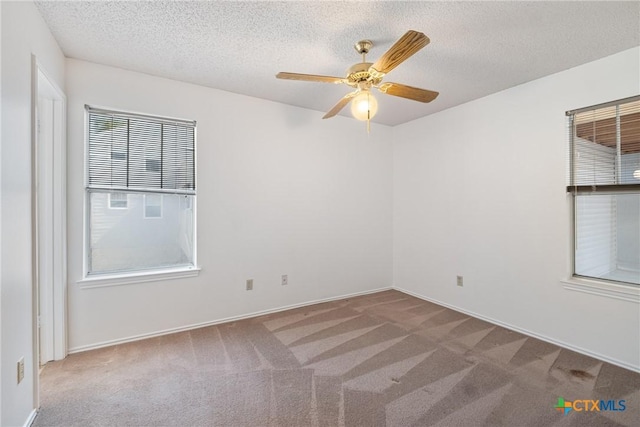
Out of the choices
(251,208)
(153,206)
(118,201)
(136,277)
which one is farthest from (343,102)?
(136,277)

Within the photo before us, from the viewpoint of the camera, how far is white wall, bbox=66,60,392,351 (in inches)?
102

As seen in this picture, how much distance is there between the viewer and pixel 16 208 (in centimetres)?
159

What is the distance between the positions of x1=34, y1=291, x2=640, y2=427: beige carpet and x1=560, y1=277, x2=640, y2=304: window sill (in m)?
0.58

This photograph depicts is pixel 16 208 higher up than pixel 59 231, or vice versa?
pixel 16 208

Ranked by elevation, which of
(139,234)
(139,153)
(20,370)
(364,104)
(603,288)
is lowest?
(20,370)

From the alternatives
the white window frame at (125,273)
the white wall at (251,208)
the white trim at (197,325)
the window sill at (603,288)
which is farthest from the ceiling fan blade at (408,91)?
the white trim at (197,325)

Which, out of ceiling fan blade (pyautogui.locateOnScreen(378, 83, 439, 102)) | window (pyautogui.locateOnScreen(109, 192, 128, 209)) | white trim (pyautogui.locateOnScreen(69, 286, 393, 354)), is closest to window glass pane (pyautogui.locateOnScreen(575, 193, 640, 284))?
ceiling fan blade (pyautogui.locateOnScreen(378, 83, 439, 102))

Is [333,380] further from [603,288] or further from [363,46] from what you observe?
[363,46]

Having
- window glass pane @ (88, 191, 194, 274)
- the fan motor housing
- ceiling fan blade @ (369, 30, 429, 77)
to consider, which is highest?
the fan motor housing

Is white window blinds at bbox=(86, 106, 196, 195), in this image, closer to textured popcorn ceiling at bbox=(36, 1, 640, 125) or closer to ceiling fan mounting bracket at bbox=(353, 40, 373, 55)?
textured popcorn ceiling at bbox=(36, 1, 640, 125)

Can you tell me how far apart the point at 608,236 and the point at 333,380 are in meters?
2.74

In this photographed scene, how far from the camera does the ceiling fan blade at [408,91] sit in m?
2.12

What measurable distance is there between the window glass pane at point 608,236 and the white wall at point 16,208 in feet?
13.8

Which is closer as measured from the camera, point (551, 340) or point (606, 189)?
point (606, 189)
